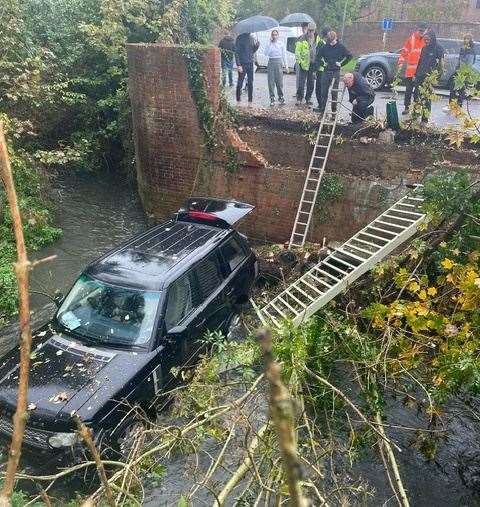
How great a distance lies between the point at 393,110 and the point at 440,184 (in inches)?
115

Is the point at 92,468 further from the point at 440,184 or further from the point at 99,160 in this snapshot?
the point at 99,160

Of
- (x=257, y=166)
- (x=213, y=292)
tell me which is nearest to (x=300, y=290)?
(x=213, y=292)

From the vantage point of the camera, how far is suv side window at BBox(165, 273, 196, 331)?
229 inches

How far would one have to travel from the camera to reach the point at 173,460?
551 centimetres

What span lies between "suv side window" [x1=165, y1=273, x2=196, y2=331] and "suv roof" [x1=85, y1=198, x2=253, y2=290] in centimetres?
14

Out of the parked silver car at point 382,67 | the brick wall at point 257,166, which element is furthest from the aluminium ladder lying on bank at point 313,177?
the parked silver car at point 382,67

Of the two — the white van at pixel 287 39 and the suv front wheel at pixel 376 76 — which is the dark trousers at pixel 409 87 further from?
the white van at pixel 287 39

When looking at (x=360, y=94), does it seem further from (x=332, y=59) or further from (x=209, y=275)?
(x=209, y=275)

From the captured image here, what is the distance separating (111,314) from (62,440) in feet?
4.98

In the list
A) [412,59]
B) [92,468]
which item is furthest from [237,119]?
[92,468]

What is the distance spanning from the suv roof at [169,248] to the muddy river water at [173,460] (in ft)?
7.30

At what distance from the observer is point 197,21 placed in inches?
488

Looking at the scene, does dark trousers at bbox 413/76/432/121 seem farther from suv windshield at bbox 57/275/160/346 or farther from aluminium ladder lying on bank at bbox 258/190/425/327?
suv windshield at bbox 57/275/160/346

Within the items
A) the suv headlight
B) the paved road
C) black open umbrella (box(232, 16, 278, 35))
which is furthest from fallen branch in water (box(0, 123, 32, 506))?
black open umbrella (box(232, 16, 278, 35))
